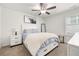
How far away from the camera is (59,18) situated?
2.93 metres

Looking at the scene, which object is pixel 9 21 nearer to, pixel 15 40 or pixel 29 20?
pixel 15 40

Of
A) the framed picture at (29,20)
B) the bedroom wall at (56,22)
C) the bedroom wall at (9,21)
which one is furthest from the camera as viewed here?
the framed picture at (29,20)

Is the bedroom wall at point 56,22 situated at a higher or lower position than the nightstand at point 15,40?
higher

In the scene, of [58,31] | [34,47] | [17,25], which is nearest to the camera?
[34,47]

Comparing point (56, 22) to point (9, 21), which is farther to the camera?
point (9, 21)

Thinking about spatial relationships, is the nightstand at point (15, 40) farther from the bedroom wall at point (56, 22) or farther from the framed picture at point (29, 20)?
the bedroom wall at point (56, 22)

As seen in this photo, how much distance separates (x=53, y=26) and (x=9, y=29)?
7.16ft

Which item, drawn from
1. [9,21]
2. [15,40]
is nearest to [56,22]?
[15,40]

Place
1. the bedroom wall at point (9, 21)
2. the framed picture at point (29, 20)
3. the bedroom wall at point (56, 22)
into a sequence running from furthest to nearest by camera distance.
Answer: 1. the framed picture at point (29, 20)
2. the bedroom wall at point (9, 21)
3. the bedroom wall at point (56, 22)

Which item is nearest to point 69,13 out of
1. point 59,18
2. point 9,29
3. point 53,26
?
point 59,18

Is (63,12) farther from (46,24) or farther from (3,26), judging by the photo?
(3,26)

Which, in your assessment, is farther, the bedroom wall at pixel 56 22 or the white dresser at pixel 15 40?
the white dresser at pixel 15 40

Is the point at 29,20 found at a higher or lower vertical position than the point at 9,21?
higher

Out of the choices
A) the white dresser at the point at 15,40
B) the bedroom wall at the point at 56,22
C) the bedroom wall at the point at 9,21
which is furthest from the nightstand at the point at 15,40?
the bedroom wall at the point at 56,22
